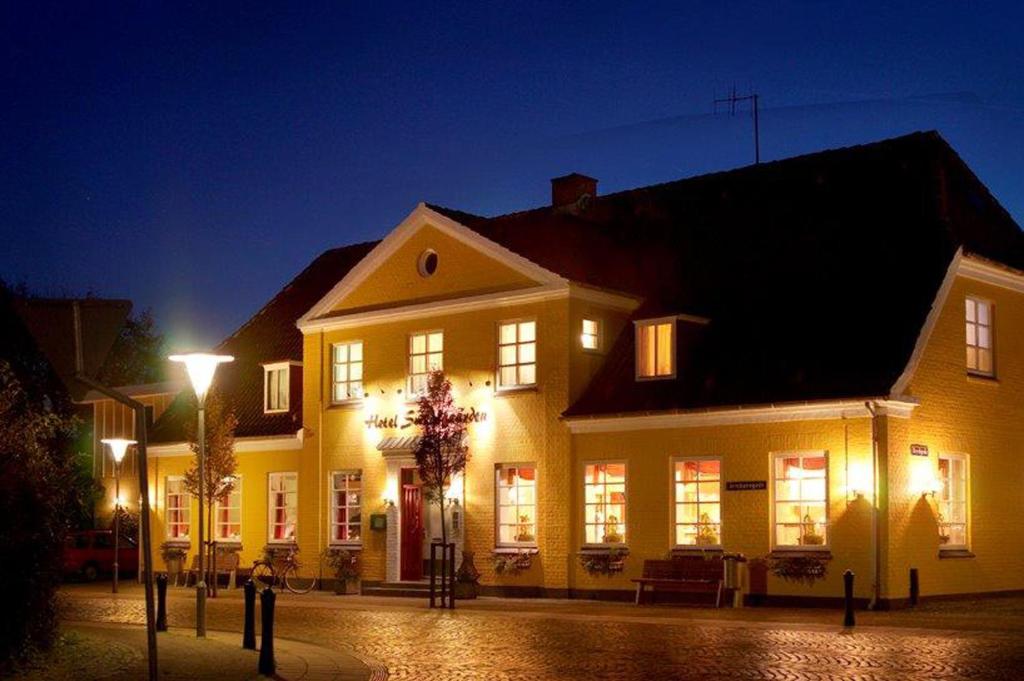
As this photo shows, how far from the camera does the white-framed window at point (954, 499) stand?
26.2 metres

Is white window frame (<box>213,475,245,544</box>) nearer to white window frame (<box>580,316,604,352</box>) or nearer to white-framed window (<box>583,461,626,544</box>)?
white-framed window (<box>583,461,626,544</box>)

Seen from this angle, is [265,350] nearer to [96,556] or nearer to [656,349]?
[96,556]

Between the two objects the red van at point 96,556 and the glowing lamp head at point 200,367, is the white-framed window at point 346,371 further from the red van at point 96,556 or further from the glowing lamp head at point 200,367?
the glowing lamp head at point 200,367

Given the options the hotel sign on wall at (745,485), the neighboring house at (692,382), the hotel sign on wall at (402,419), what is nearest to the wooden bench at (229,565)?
the neighboring house at (692,382)

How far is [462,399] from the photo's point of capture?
101 feet

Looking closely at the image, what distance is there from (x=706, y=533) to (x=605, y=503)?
2.48 metres

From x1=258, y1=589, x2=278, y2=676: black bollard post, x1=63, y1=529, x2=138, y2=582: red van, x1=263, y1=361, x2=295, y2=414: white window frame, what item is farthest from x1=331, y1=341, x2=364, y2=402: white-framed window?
x1=258, y1=589, x2=278, y2=676: black bollard post

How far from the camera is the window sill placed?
2969 cm

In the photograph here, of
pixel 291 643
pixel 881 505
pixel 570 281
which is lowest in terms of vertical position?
pixel 291 643

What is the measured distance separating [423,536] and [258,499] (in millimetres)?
Answer: 5835

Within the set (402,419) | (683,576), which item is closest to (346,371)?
(402,419)

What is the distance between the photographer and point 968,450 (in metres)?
26.7

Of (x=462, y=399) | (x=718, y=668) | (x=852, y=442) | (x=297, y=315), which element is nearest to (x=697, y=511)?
(x=852, y=442)

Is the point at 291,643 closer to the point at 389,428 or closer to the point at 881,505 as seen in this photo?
the point at 881,505
